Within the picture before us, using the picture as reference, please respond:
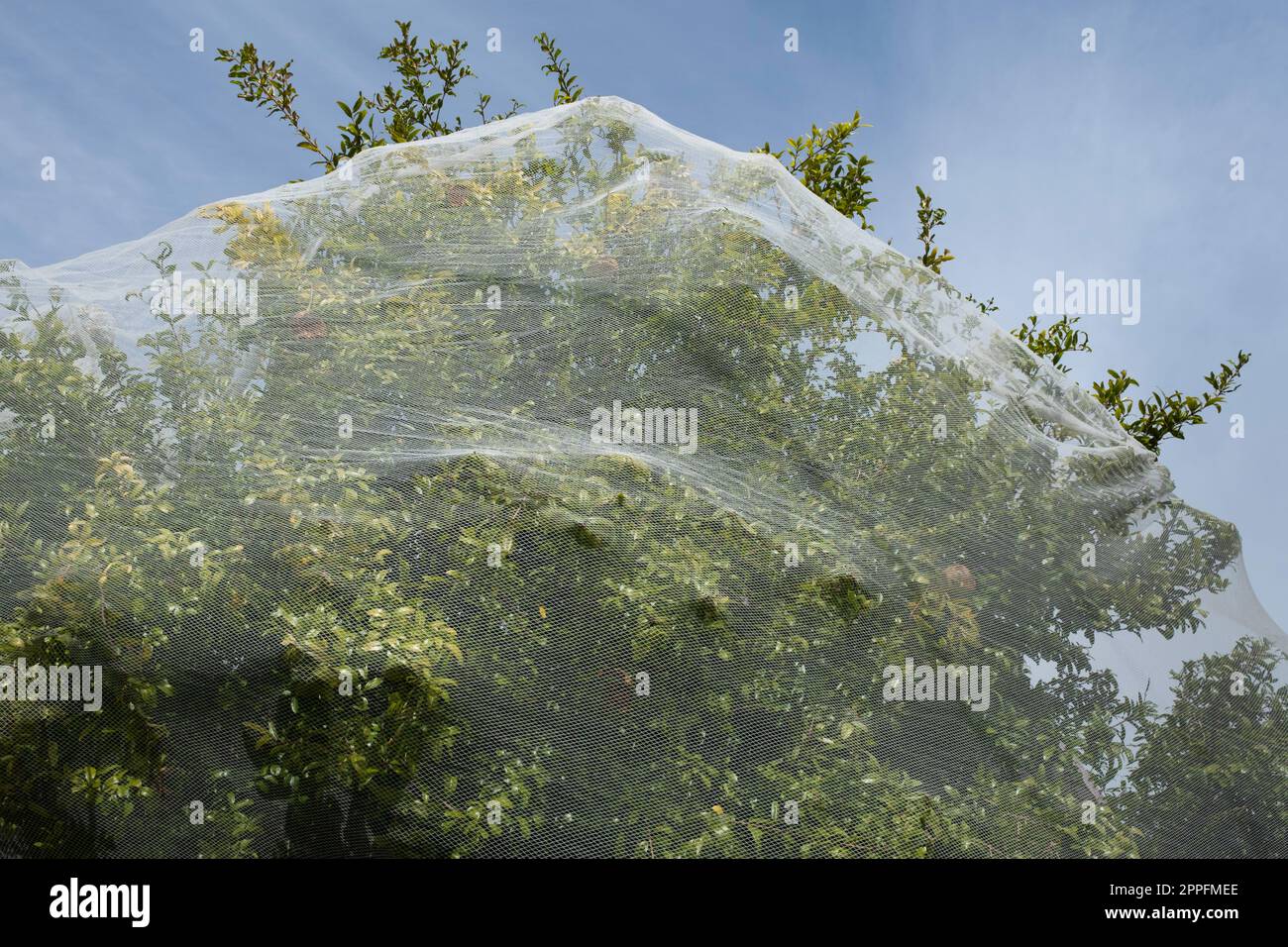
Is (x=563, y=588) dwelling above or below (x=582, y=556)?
below

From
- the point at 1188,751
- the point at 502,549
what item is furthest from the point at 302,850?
the point at 1188,751

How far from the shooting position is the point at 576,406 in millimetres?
4297

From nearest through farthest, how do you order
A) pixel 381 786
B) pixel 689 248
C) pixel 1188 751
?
1. pixel 381 786
2. pixel 1188 751
3. pixel 689 248

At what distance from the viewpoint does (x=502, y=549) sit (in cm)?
390

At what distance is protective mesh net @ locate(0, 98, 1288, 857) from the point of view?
3.75m

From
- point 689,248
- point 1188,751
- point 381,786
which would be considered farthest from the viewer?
point 689,248

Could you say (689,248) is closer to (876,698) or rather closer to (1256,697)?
(876,698)

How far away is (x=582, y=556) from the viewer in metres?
3.89

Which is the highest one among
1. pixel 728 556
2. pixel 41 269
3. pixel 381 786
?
pixel 41 269

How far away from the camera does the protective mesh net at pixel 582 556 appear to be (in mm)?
3748

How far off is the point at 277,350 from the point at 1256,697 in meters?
4.25

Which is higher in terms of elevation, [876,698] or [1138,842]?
[876,698]
